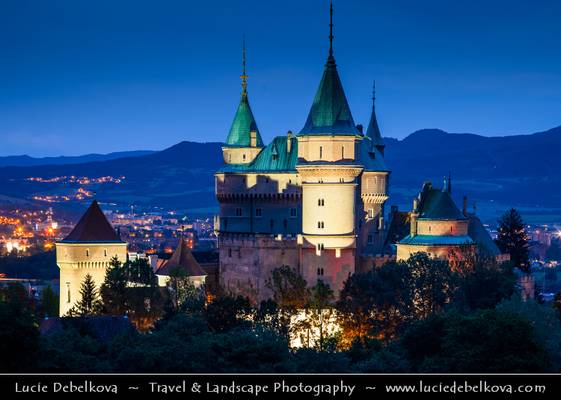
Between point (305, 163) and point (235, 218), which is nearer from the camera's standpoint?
point (305, 163)

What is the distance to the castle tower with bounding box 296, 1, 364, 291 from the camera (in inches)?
3359

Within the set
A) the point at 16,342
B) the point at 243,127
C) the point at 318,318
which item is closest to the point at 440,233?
the point at 318,318

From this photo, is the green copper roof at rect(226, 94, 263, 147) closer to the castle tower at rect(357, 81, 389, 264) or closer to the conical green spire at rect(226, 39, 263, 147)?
the conical green spire at rect(226, 39, 263, 147)

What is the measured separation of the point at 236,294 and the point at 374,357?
86.4 feet

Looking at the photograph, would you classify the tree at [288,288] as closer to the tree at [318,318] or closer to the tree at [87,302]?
the tree at [318,318]

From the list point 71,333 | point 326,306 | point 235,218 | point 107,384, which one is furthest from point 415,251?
point 107,384

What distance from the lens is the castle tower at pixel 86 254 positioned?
96250 mm

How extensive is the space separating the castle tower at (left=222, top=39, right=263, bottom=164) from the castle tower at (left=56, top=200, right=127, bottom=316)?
33.4ft

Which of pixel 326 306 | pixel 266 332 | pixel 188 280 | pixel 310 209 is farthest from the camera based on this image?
pixel 188 280

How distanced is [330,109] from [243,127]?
12202 mm

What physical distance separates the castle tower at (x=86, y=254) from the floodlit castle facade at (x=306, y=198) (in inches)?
308

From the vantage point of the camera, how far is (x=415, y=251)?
84875 mm

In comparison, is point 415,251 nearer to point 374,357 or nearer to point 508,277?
point 508,277

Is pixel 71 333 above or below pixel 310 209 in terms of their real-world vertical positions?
below
